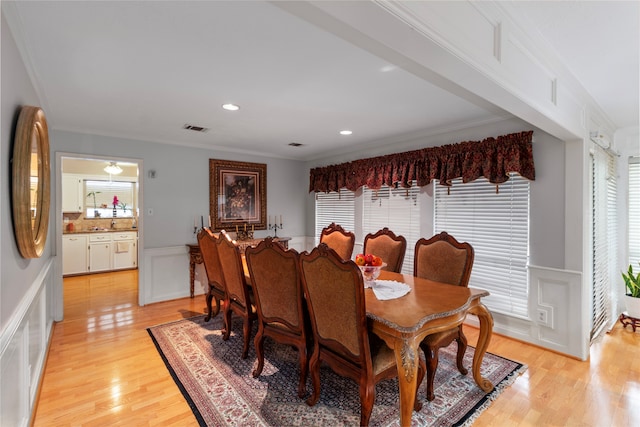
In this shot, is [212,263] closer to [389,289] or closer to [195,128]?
[195,128]

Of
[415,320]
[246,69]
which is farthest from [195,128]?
[415,320]

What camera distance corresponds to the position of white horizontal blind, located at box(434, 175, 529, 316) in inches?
120

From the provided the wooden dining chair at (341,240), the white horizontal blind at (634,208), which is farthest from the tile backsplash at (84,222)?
the white horizontal blind at (634,208)

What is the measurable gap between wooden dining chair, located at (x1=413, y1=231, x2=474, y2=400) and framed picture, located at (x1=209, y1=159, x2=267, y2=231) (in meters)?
3.01

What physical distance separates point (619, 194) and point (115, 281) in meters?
7.64

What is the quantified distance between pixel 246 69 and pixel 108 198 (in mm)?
6335

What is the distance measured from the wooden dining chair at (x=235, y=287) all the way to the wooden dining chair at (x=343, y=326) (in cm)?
83

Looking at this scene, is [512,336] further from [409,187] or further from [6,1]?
[6,1]

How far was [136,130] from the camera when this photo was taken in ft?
12.2

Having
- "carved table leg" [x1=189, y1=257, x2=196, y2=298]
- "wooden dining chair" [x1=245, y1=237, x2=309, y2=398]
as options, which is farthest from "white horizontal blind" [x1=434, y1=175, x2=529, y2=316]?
"carved table leg" [x1=189, y1=257, x2=196, y2=298]

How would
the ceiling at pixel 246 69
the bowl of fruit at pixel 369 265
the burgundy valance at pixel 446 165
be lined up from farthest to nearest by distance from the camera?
the burgundy valance at pixel 446 165 → the bowl of fruit at pixel 369 265 → the ceiling at pixel 246 69

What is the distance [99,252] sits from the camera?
6117mm

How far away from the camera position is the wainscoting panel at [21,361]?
1.33m

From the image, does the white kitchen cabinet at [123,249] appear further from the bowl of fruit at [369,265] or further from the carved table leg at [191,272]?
the bowl of fruit at [369,265]
